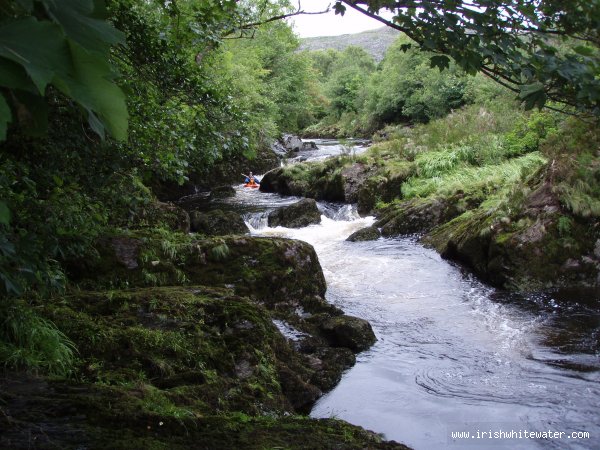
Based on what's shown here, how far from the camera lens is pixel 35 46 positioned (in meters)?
0.70

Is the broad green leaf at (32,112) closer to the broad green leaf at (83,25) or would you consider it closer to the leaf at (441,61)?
the broad green leaf at (83,25)

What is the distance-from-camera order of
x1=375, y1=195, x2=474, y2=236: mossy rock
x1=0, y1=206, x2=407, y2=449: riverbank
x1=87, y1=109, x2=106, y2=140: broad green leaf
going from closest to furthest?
x1=87, y1=109, x2=106, y2=140: broad green leaf
x1=0, y1=206, x2=407, y2=449: riverbank
x1=375, y1=195, x2=474, y2=236: mossy rock

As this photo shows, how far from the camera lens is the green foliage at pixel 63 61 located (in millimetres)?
688

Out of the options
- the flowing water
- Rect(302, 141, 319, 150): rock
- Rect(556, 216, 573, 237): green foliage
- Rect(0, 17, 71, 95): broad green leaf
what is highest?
Rect(0, 17, 71, 95): broad green leaf

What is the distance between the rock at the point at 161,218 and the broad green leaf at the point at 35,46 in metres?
7.79

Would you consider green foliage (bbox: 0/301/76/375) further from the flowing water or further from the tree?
the tree

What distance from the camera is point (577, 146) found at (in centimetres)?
1045

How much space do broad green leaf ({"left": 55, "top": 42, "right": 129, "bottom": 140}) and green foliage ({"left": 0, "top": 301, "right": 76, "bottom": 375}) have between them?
337cm

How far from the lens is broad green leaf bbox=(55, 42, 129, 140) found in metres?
0.70

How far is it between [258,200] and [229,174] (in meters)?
3.76

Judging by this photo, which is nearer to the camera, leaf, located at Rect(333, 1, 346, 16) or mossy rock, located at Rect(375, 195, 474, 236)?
leaf, located at Rect(333, 1, 346, 16)

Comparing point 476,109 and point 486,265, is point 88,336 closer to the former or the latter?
point 486,265

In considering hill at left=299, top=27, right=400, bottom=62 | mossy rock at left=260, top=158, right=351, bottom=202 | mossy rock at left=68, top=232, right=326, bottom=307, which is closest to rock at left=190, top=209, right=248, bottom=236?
mossy rock at left=68, top=232, right=326, bottom=307

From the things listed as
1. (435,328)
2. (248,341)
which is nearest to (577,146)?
(435,328)
